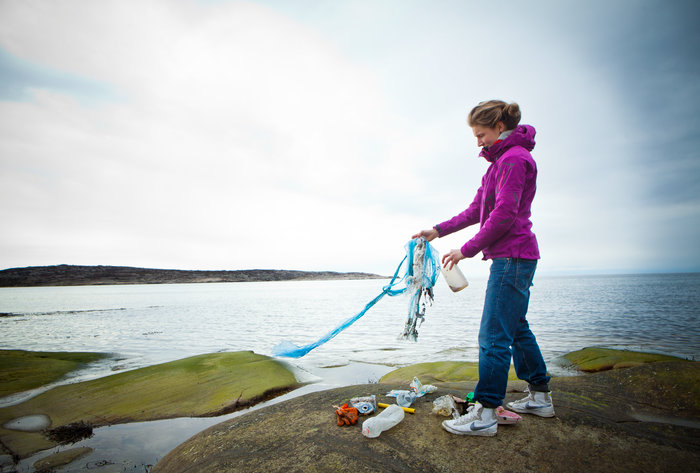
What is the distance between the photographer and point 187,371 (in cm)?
796

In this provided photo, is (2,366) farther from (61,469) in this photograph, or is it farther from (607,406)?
(607,406)

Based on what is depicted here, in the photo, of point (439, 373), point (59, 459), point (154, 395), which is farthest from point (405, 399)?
point (154, 395)

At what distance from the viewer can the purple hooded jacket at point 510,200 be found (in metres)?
3.03

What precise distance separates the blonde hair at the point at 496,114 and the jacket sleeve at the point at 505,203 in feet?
1.33

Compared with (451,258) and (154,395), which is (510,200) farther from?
(154,395)

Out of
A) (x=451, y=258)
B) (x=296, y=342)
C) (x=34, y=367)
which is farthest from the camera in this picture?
(x=296, y=342)

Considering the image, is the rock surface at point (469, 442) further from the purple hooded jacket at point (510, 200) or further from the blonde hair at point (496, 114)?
the blonde hair at point (496, 114)

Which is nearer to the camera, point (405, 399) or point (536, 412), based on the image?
point (536, 412)

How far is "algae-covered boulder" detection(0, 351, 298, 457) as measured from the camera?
5586 mm

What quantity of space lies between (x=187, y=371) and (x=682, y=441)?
8669mm

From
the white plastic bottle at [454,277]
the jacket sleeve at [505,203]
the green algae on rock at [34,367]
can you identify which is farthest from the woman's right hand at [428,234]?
the green algae on rock at [34,367]

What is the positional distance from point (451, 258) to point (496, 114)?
4.87 feet

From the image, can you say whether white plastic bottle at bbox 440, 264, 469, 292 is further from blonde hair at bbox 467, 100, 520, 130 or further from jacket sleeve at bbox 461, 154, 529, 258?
blonde hair at bbox 467, 100, 520, 130

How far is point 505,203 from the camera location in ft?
9.89
